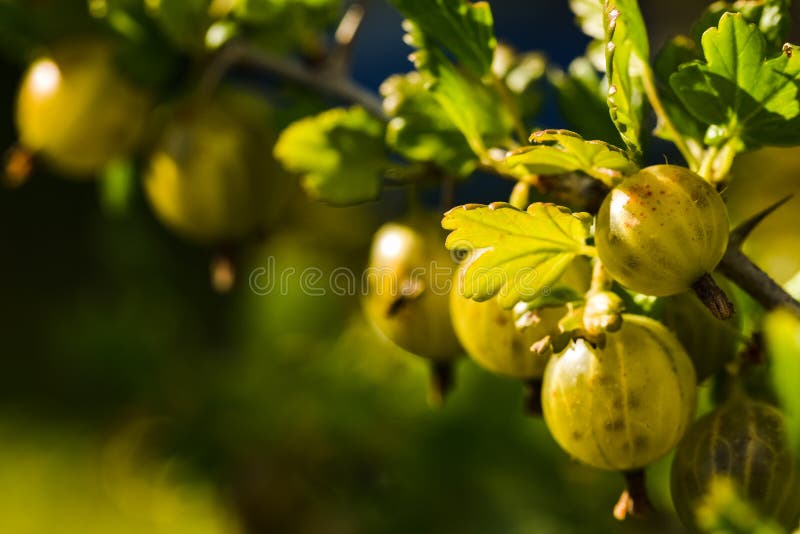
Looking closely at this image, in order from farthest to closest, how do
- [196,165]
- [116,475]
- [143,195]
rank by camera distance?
[116,475], [143,195], [196,165]

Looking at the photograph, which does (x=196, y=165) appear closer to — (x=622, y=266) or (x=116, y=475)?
(x=622, y=266)

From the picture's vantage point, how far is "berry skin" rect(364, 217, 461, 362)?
588 millimetres

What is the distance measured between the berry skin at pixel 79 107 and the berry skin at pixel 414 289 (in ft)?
0.95

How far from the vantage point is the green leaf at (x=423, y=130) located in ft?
1.92

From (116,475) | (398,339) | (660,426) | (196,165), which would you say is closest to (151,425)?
(116,475)

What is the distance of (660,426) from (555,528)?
0.49m

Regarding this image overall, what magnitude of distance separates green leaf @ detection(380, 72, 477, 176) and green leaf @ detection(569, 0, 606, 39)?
0.11 m

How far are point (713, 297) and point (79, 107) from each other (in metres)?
0.56

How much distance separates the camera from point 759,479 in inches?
16.9

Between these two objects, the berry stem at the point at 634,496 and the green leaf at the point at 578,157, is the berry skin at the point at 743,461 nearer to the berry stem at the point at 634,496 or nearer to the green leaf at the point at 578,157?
the berry stem at the point at 634,496

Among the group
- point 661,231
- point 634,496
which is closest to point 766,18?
point 661,231

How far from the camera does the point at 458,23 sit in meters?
0.51

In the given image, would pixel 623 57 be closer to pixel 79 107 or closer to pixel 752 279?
pixel 752 279

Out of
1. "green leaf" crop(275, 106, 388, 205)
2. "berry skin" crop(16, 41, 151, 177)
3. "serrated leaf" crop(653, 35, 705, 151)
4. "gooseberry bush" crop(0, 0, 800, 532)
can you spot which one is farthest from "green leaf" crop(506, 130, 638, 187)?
"berry skin" crop(16, 41, 151, 177)
